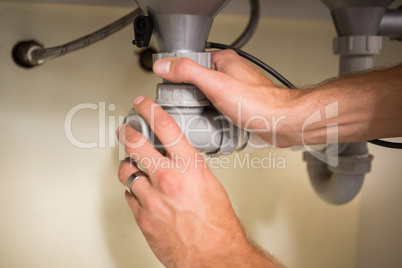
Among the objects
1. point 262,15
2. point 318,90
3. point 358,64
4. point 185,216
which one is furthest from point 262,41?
point 185,216

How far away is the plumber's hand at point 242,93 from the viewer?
0.50m

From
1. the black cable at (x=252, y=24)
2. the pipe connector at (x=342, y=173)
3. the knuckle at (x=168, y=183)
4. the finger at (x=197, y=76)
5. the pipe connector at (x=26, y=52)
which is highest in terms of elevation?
the black cable at (x=252, y=24)

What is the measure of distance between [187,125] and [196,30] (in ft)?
0.37

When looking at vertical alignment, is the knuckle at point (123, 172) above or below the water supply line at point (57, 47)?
below

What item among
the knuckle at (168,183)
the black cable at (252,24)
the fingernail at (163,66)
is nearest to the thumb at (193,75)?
the fingernail at (163,66)

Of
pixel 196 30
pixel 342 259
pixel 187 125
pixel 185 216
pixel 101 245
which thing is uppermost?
pixel 196 30

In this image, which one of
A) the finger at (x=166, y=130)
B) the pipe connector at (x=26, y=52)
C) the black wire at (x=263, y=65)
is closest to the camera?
the finger at (x=166, y=130)

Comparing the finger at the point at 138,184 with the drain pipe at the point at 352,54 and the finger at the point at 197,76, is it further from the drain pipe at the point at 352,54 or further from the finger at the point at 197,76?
the drain pipe at the point at 352,54

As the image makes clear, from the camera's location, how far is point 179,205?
0.50m

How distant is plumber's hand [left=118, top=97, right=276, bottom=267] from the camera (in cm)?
50

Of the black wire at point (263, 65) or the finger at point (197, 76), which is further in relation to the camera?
the black wire at point (263, 65)

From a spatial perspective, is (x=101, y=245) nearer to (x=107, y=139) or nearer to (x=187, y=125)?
(x=107, y=139)

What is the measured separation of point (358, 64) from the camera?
729 millimetres

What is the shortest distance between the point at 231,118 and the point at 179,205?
0.13 m
